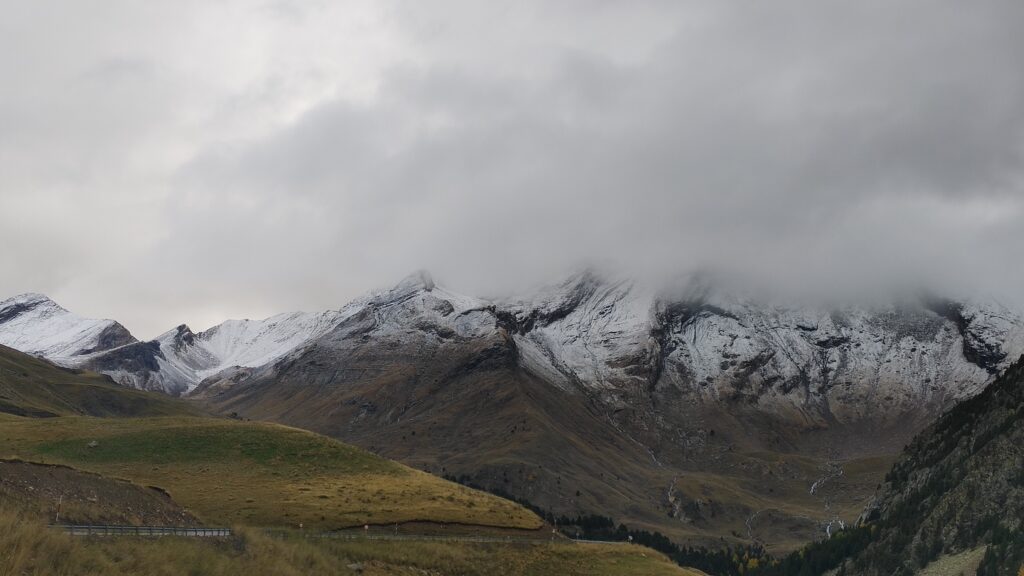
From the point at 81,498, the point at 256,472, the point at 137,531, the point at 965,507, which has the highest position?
the point at 81,498

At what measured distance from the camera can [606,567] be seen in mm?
77875

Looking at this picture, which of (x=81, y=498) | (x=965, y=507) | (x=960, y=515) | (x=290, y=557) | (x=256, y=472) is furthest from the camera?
(x=965, y=507)

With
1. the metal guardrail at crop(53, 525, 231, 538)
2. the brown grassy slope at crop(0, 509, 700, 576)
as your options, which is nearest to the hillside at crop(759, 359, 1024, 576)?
the brown grassy slope at crop(0, 509, 700, 576)

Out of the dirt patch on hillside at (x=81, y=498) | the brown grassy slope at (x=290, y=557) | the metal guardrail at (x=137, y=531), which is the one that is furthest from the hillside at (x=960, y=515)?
the dirt patch on hillside at (x=81, y=498)

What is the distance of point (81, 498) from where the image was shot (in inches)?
2126

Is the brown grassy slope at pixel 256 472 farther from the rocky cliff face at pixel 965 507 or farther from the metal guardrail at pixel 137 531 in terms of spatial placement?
the rocky cliff face at pixel 965 507

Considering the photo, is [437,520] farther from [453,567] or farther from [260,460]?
[260,460]

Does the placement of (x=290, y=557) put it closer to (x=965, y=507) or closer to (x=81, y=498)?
(x=81, y=498)

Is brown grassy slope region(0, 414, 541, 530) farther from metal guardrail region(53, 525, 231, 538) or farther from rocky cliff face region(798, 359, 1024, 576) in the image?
rocky cliff face region(798, 359, 1024, 576)

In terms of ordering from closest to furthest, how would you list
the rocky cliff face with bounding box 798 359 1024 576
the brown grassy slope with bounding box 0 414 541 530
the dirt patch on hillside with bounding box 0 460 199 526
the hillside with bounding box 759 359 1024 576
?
1. the dirt patch on hillside with bounding box 0 460 199 526
2. the brown grassy slope with bounding box 0 414 541 530
3. the hillside with bounding box 759 359 1024 576
4. the rocky cliff face with bounding box 798 359 1024 576

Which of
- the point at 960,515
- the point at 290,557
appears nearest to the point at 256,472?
the point at 290,557

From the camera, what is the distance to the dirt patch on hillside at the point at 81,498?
1836 inches

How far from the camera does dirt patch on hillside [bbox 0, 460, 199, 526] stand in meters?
46.6

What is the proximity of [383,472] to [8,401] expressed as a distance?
13422 centimetres
